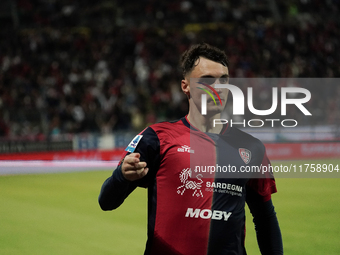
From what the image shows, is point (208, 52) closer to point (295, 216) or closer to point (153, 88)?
point (295, 216)

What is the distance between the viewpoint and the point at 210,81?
278cm

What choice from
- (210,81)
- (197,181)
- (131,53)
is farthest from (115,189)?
(131,53)

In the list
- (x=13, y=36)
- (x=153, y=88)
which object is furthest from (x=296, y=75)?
(x=13, y=36)

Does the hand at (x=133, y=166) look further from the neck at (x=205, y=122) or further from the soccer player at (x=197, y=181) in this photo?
the neck at (x=205, y=122)

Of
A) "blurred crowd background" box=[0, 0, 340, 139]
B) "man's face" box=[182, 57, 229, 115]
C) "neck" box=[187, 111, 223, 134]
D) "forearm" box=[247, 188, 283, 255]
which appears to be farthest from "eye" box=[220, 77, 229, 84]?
"blurred crowd background" box=[0, 0, 340, 139]

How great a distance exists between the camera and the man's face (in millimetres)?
2766

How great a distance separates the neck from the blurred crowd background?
1388cm

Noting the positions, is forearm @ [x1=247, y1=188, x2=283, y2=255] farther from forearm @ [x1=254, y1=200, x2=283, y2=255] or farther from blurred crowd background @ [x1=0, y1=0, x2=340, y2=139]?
blurred crowd background @ [x1=0, y1=0, x2=340, y2=139]

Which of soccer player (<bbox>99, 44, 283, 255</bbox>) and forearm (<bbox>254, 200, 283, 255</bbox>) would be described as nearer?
soccer player (<bbox>99, 44, 283, 255</bbox>)

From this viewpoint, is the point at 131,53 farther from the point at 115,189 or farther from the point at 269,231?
the point at 115,189

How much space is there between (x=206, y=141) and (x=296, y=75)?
19796mm

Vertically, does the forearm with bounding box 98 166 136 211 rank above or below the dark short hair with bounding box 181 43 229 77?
below

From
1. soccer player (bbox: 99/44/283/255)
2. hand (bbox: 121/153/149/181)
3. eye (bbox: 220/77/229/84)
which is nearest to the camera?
hand (bbox: 121/153/149/181)

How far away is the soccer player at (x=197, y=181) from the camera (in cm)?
267
